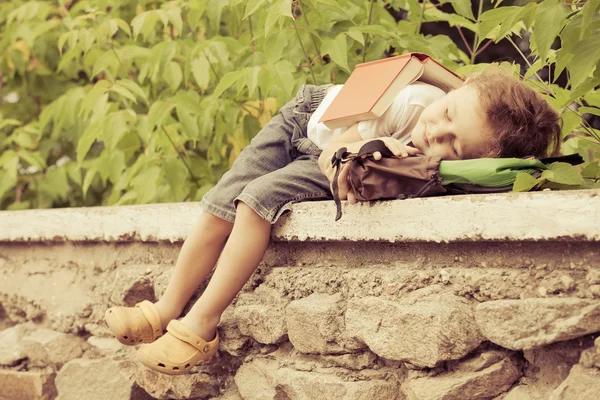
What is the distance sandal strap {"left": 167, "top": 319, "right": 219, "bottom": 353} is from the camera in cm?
193

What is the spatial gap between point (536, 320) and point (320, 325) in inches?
20.3

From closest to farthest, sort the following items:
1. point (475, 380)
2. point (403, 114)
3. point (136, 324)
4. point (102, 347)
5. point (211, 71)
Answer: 1. point (475, 380)
2. point (403, 114)
3. point (136, 324)
4. point (102, 347)
5. point (211, 71)

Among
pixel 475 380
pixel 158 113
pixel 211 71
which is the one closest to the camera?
pixel 475 380

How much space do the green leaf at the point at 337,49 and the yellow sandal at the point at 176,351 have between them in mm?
841

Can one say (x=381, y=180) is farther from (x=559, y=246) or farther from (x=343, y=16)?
(x=343, y=16)

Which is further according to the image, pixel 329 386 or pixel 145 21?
pixel 145 21

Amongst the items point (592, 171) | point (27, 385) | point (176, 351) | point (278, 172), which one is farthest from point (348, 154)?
point (27, 385)

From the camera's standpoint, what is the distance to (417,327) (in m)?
1.57

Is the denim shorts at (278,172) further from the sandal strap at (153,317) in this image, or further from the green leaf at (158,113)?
the green leaf at (158,113)

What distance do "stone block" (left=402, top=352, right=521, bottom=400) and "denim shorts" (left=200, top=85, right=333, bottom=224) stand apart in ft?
1.85

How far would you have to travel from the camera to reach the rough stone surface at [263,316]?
1.88 metres

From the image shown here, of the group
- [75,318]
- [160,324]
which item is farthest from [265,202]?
[75,318]

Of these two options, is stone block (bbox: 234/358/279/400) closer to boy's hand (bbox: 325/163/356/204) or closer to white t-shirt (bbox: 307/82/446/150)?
boy's hand (bbox: 325/163/356/204)

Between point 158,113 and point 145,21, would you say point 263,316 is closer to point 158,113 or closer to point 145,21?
point 158,113
